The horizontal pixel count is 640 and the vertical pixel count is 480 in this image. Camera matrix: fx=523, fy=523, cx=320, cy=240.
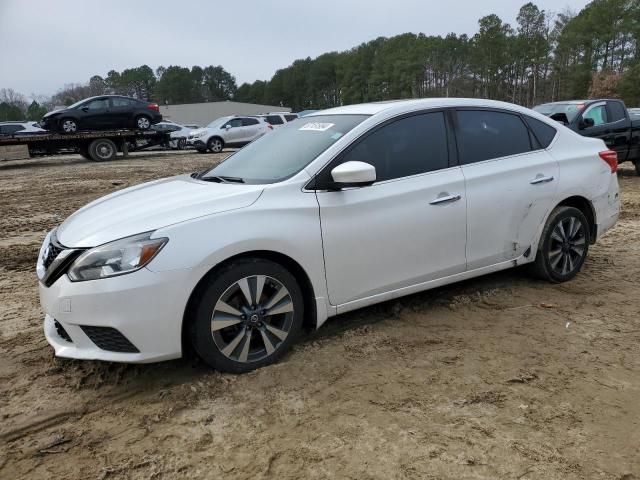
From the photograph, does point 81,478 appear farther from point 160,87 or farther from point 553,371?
point 160,87

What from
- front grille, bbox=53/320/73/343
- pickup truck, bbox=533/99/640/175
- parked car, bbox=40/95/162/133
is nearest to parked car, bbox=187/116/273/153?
parked car, bbox=40/95/162/133

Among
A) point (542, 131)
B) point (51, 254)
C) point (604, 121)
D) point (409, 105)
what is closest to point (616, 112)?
point (604, 121)

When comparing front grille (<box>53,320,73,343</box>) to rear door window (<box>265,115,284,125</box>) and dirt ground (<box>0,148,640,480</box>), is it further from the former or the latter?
rear door window (<box>265,115,284,125</box>)

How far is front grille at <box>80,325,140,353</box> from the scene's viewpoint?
9.16 ft

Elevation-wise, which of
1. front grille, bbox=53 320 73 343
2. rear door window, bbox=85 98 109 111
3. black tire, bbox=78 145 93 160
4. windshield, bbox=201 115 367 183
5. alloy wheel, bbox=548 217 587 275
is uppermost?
rear door window, bbox=85 98 109 111

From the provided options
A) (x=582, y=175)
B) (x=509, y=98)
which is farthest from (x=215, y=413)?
(x=509, y=98)

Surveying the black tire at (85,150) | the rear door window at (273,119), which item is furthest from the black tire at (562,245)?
the rear door window at (273,119)

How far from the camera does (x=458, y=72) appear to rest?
77188 mm

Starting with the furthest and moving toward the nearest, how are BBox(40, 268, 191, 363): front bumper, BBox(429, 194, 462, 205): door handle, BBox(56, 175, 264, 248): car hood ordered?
BBox(429, 194, 462, 205): door handle
BBox(56, 175, 264, 248): car hood
BBox(40, 268, 191, 363): front bumper

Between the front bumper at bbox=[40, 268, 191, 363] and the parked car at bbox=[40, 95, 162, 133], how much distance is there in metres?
18.8

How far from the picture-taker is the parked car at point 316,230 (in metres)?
2.82

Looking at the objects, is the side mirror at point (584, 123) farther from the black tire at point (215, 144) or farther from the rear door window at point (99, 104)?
the rear door window at point (99, 104)

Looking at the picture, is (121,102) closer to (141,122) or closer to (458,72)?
(141,122)

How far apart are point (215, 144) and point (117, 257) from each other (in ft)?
70.2
